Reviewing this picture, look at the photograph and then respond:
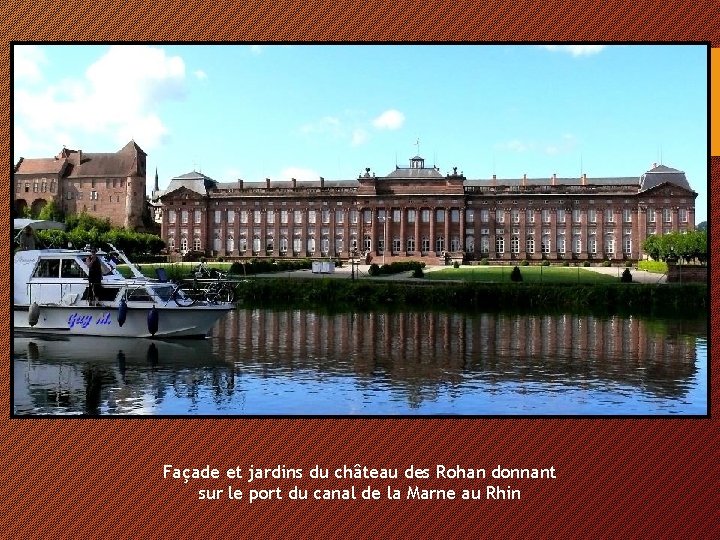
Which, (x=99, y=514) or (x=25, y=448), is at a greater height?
(x=25, y=448)

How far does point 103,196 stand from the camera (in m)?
61.8

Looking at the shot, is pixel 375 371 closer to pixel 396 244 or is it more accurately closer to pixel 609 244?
pixel 609 244

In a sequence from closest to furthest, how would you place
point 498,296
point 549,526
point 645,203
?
point 549,526 → point 498,296 → point 645,203

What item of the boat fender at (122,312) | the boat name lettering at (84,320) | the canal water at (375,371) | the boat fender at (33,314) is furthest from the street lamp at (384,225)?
the boat fender at (33,314)

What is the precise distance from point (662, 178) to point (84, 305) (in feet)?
197

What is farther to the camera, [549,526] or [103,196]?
[103,196]

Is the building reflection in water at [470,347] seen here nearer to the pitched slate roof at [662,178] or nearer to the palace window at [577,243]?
the palace window at [577,243]

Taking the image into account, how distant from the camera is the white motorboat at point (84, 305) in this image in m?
18.5

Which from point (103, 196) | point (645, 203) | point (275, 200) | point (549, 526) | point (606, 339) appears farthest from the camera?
point (275, 200)

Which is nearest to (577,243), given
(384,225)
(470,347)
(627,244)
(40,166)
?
(627,244)

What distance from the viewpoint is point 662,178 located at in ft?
225

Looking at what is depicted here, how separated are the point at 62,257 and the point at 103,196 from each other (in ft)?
149

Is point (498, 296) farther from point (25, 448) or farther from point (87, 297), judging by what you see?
point (25, 448)

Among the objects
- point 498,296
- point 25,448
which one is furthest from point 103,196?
point 25,448
